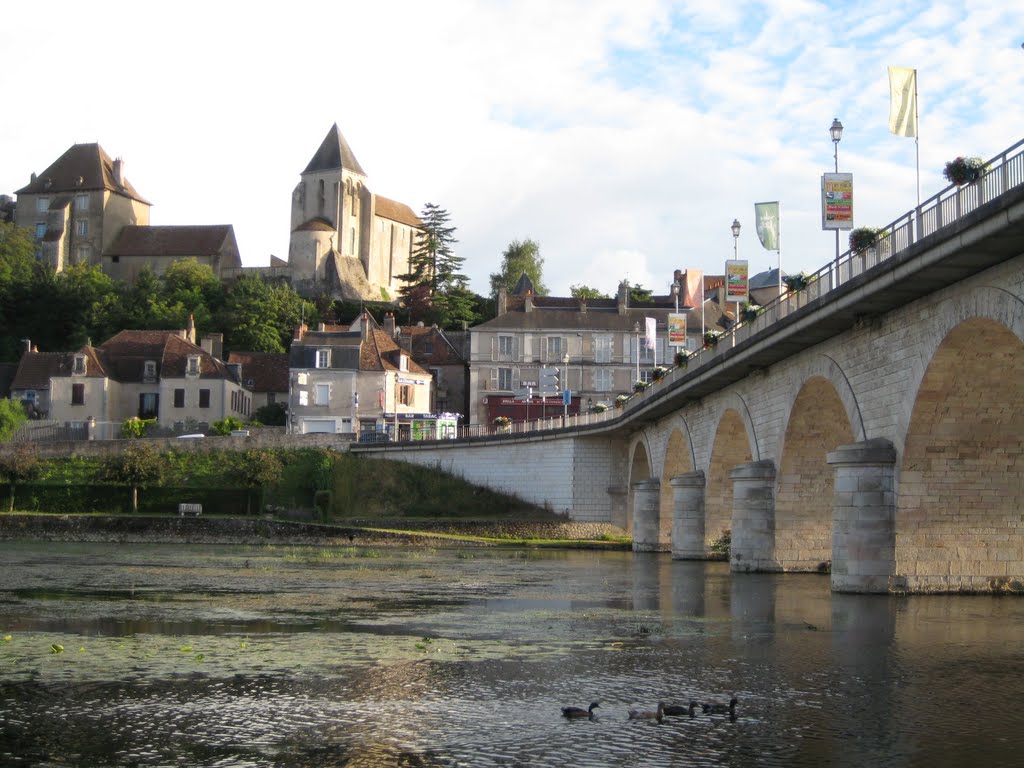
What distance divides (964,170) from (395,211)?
5256 inches

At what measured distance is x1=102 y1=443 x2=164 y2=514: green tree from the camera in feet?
236

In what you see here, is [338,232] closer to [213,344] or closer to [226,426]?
[213,344]

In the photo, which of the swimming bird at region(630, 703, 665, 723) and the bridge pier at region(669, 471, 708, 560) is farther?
the bridge pier at region(669, 471, 708, 560)

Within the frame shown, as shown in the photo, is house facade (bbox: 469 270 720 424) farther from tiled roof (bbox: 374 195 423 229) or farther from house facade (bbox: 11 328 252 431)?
tiled roof (bbox: 374 195 423 229)

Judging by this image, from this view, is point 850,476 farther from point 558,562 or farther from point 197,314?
point 197,314

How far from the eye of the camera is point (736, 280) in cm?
4609

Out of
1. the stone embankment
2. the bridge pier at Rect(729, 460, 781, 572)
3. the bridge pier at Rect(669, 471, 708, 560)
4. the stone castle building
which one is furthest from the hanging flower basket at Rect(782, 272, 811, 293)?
the stone castle building

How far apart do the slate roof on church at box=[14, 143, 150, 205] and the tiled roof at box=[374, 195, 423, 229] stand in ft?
84.0

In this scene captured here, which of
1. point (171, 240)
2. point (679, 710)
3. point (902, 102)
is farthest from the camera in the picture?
point (171, 240)

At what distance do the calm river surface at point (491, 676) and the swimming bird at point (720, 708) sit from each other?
0.59ft

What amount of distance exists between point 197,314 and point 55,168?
32.7 meters

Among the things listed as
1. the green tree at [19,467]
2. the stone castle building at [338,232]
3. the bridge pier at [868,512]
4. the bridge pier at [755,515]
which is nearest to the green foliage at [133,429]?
the green tree at [19,467]

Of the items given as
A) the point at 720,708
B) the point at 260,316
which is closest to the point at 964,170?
the point at 720,708

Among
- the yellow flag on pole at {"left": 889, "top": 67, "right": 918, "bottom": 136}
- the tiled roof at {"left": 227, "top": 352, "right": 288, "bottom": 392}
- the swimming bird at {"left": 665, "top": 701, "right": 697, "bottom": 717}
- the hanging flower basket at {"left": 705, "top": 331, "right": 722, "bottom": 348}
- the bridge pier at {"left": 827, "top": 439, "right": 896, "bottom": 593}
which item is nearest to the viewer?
the swimming bird at {"left": 665, "top": 701, "right": 697, "bottom": 717}
